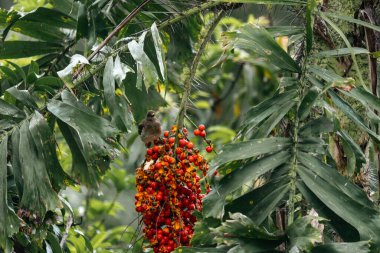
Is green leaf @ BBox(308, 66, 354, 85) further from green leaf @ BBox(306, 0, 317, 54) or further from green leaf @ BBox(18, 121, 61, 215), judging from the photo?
green leaf @ BBox(18, 121, 61, 215)

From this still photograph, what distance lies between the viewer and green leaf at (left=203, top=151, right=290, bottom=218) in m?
1.92

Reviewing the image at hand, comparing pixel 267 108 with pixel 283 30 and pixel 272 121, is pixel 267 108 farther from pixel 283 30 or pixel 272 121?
pixel 283 30

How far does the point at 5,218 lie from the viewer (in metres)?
2.24

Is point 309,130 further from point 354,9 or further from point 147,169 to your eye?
point 354,9

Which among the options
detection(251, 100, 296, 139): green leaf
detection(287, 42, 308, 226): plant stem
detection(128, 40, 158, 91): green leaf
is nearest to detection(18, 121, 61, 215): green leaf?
detection(128, 40, 158, 91): green leaf

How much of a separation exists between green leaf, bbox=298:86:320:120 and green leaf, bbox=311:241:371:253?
1.38 ft

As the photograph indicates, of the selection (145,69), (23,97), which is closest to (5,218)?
(23,97)

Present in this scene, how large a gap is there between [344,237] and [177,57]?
1.68 m

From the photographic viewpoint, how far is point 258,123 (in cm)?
218

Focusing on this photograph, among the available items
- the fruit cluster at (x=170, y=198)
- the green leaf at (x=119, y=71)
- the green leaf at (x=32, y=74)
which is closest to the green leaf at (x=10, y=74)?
the green leaf at (x=32, y=74)

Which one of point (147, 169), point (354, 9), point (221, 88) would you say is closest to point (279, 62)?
point (147, 169)

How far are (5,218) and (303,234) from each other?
971mm

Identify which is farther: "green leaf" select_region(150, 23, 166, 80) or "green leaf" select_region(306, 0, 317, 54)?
"green leaf" select_region(150, 23, 166, 80)

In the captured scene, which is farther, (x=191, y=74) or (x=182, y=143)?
(x=191, y=74)
